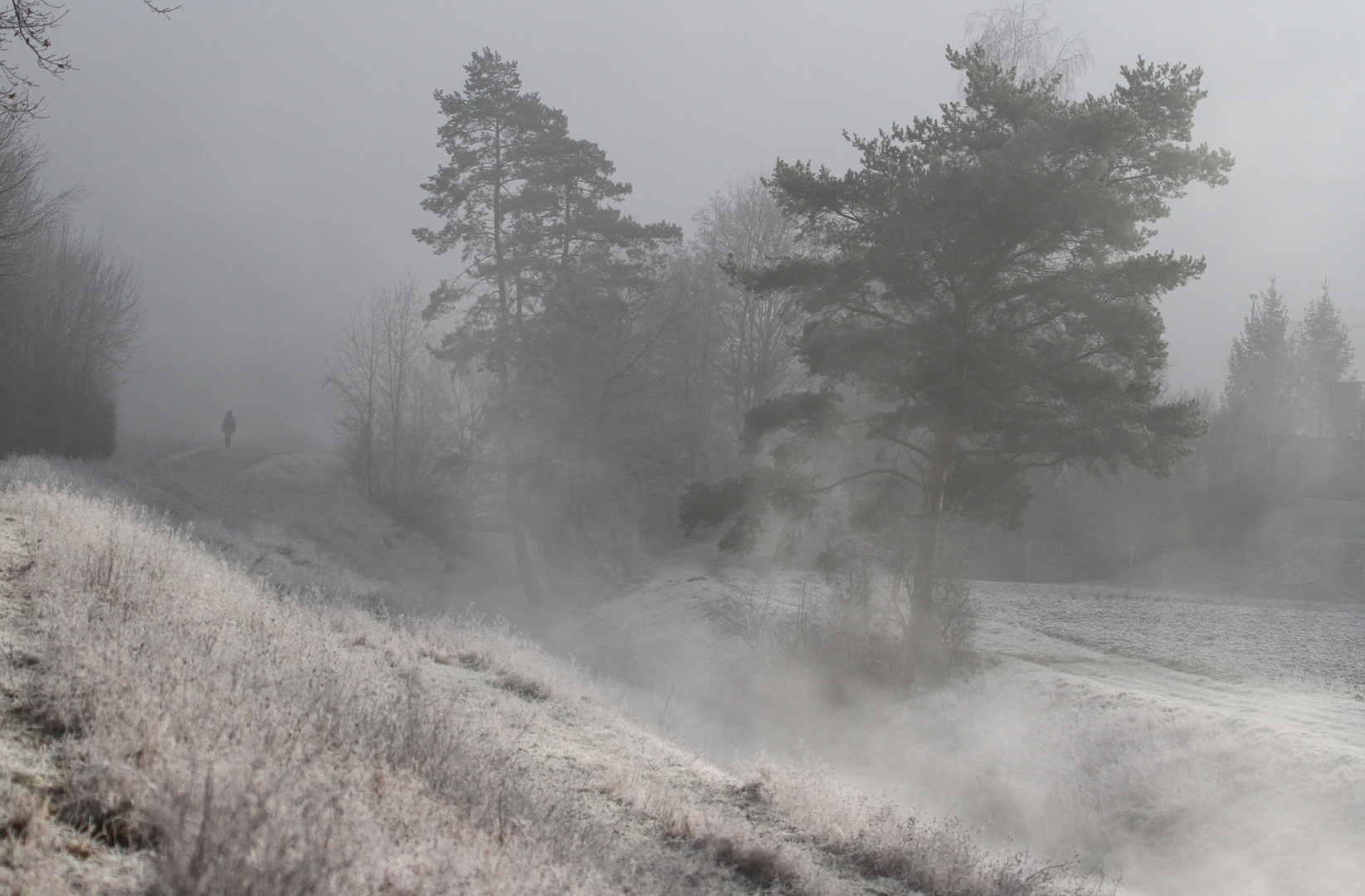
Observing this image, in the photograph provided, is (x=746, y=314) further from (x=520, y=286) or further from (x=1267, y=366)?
(x=1267, y=366)

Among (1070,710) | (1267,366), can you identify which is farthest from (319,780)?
(1267,366)

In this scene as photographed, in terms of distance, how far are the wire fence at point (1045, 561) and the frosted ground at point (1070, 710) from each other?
779 centimetres

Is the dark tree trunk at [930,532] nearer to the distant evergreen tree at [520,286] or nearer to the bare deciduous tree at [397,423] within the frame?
the distant evergreen tree at [520,286]

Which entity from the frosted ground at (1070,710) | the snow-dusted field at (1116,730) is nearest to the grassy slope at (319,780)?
the snow-dusted field at (1116,730)

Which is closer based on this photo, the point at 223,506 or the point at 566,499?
the point at 223,506

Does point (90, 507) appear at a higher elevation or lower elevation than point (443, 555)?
higher

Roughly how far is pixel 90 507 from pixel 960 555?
51.2ft

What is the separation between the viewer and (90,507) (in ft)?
44.8

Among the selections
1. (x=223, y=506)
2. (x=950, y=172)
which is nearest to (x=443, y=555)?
(x=223, y=506)

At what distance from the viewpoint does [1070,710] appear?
14672 mm

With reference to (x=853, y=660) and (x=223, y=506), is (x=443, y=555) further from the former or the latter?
(x=853, y=660)

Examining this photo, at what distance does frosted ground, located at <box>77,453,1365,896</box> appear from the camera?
10.4 m

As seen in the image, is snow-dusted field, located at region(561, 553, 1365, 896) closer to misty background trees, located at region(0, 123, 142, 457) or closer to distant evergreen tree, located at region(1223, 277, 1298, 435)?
misty background trees, located at region(0, 123, 142, 457)

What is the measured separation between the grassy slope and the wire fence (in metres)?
31.0
